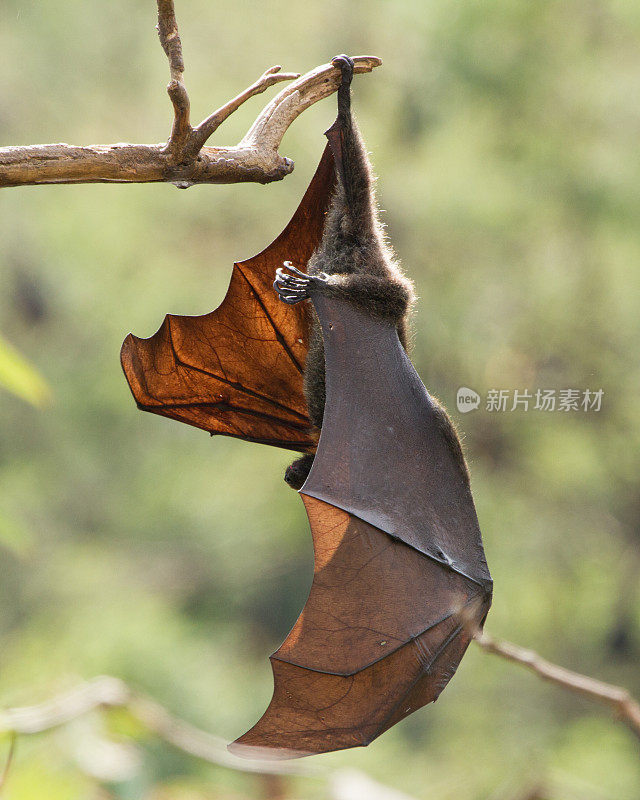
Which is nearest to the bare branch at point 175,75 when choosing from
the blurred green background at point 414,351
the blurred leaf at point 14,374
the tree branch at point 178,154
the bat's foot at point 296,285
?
the tree branch at point 178,154

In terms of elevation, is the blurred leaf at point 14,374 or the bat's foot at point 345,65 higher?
the bat's foot at point 345,65

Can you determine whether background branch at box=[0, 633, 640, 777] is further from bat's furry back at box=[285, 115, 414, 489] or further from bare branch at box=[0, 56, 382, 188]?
bare branch at box=[0, 56, 382, 188]

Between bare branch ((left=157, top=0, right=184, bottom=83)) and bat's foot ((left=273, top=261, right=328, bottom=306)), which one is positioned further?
bat's foot ((left=273, top=261, right=328, bottom=306))

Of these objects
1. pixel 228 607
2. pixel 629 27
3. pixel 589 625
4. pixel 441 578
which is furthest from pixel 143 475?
pixel 441 578

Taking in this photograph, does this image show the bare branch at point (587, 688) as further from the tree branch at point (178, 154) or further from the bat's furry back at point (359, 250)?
the tree branch at point (178, 154)

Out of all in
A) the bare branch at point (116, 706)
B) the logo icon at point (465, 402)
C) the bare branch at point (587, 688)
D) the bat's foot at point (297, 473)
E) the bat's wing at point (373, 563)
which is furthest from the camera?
the logo icon at point (465, 402)

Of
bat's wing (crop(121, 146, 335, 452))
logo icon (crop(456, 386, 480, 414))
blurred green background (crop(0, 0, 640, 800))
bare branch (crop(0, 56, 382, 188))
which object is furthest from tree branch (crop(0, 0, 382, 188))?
blurred green background (crop(0, 0, 640, 800))
